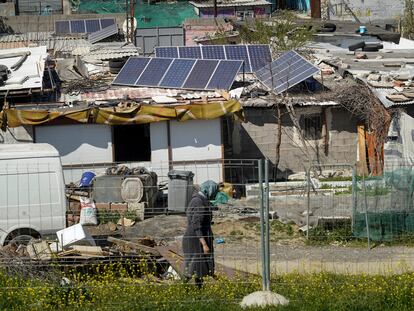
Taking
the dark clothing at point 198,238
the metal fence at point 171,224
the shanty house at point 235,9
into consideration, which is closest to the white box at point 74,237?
the metal fence at point 171,224

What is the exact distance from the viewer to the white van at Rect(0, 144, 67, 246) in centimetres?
1464

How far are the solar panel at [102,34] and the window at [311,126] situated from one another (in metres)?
10.9

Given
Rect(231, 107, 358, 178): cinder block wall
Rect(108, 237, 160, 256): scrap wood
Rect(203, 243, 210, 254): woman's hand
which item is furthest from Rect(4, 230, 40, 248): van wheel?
Rect(231, 107, 358, 178): cinder block wall

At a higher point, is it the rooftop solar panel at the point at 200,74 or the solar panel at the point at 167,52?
the solar panel at the point at 167,52

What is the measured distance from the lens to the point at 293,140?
72.1ft

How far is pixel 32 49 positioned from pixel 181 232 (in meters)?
12.0

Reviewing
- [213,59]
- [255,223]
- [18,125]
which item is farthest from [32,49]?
[255,223]

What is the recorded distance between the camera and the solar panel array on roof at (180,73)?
882 inches

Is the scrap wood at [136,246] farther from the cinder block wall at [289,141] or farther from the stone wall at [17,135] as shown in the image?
the cinder block wall at [289,141]

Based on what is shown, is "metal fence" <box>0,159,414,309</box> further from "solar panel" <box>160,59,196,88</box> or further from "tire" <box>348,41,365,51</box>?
"tire" <box>348,41,365,51</box>

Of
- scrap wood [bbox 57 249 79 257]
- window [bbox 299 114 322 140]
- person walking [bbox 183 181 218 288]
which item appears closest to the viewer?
person walking [bbox 183 181 218 288]

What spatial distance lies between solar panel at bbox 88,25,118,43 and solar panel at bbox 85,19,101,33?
180 cm

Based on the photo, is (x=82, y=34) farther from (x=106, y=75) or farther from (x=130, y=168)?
(x=130, y=168)

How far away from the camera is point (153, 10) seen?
1807 inches
